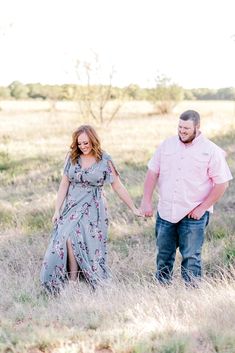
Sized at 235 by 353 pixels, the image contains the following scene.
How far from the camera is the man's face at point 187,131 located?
5773mm

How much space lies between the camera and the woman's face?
6363 mm

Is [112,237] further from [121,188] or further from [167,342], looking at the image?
[167,342]

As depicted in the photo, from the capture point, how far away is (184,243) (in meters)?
6.10

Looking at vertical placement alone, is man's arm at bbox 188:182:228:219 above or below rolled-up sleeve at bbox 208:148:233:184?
below

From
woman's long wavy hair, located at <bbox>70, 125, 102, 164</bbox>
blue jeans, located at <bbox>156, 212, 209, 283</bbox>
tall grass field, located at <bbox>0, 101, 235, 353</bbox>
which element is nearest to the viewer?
tall grass field, located at <bbox>0, 101, 235, 353</bbox>

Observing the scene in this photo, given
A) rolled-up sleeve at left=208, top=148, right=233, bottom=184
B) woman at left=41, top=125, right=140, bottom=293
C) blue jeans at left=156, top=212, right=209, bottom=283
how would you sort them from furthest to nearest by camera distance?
1. woman at left=41, top=125, right=140, bottom=293
2. blue jeans at left=156, top=212, right=209, bottom=283
3. rolled-up sleeve at left=208, top=148, right=233, bottom=184

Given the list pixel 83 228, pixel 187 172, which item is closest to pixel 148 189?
pixel 187 172

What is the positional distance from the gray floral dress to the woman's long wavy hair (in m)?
0.07

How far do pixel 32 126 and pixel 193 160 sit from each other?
24.9 metres

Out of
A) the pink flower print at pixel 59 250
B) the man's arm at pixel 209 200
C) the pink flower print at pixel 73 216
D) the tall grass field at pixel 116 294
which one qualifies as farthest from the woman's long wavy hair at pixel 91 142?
the tall grass field at pixel 116 294

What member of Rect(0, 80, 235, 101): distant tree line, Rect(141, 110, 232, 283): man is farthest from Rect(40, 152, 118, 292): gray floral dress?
Rect(0, 80, 235, 101): distant tree line

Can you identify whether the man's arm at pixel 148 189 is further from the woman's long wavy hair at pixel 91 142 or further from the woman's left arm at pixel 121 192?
the woman's long wavy hair at pixel 91 142

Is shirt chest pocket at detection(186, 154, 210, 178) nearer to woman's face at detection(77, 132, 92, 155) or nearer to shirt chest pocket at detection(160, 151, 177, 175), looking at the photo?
shirt chest pocket at detection(160, 151, 177, 175)

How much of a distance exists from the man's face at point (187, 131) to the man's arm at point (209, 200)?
493 millimetres
